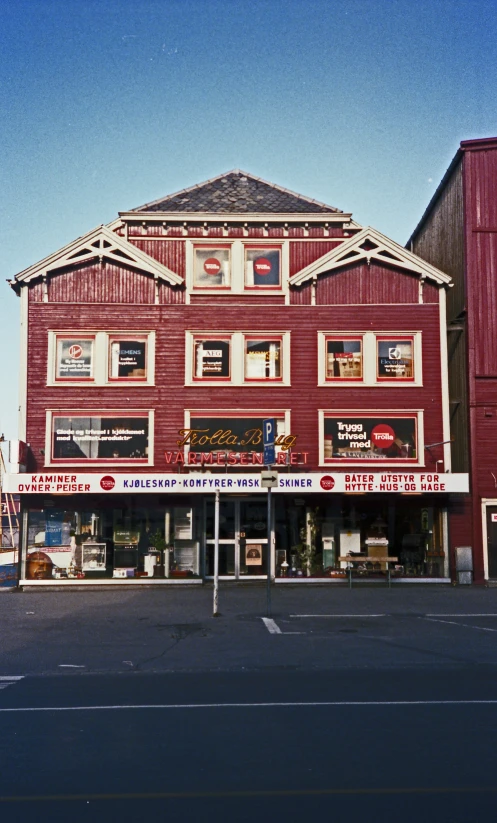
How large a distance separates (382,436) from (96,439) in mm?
9196

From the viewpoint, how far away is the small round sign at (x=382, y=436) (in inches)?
1164

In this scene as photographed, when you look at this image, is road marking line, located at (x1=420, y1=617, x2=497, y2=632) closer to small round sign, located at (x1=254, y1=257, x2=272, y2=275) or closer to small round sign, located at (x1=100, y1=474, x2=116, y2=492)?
small round sign, located at (x1=100, y1=474, x2=116, y2=492)

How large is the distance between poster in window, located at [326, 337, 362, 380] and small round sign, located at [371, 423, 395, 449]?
70.5 inches

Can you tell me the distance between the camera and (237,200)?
32500 millimetres

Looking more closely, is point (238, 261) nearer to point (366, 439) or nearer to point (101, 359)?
point (101, 359)

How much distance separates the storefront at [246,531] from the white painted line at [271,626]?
8952 millimetres

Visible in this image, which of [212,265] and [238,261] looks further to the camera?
[212,265]

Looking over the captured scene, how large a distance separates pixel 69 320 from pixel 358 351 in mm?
9486

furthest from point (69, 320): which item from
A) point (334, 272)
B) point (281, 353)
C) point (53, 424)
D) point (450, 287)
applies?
point (450, 287)

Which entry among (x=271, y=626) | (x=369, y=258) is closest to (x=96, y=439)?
(x=369, y=258)

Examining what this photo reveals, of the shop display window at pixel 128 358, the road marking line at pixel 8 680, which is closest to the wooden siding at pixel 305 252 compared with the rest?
the shop display window at pixel 128 358

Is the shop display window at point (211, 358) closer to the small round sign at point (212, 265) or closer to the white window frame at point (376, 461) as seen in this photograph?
the small round sign at point (212, 265)

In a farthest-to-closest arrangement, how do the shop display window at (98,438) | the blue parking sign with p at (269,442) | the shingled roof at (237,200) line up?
the shingled roof at (237,200) < the shop display window at (98,438) < the blue parking sign with p at (269,442)

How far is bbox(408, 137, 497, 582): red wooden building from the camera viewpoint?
29.4m
